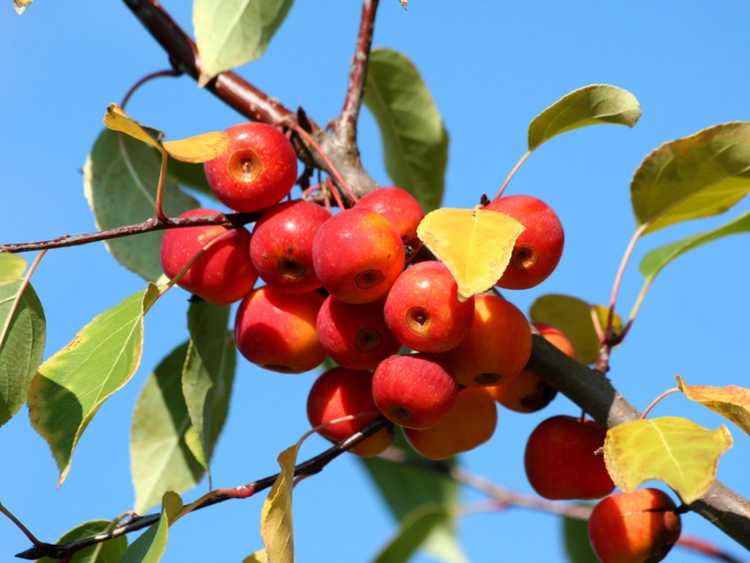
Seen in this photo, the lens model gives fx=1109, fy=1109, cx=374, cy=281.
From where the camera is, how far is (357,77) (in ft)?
6.46

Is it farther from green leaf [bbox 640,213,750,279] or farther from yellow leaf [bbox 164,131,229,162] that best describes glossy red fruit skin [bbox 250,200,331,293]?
green leaf [bbox 640,213,750,279]

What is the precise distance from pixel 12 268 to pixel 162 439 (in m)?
0.63

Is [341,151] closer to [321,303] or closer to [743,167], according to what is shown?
[321,303]

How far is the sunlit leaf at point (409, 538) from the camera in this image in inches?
65.4

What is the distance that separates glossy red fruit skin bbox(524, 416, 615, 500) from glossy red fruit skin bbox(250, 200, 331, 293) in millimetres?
428

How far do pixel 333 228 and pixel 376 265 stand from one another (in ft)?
0.27

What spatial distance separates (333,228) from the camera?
61.0 inches

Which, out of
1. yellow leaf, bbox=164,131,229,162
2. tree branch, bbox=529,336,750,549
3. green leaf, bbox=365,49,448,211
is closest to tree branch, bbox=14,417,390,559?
tree branch, bbox=529,336,750,549

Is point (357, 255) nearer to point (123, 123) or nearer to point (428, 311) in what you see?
point (428, 311)

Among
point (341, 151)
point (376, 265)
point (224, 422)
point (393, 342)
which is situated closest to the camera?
point (376, 265)

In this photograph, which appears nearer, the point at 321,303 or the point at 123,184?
the point at 321,303

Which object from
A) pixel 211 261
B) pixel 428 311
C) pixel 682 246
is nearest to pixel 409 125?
pixel 682 246

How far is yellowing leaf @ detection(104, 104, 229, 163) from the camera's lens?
59.4 inches

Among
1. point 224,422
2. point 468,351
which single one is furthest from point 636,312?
point 224,422
